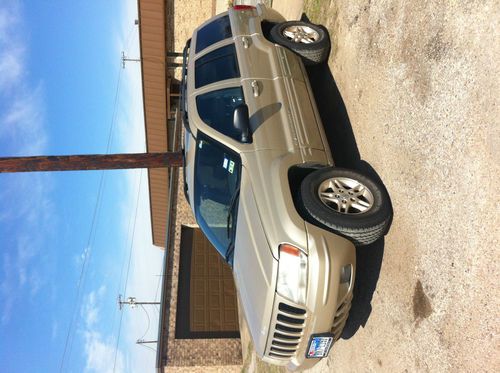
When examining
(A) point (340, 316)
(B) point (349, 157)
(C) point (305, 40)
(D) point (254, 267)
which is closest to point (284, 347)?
(A) point (340, 316)

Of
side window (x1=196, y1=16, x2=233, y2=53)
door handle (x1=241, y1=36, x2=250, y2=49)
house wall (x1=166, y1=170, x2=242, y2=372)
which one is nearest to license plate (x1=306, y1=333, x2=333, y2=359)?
door handle (x1=241, y1=36, x2=250, y2=49)

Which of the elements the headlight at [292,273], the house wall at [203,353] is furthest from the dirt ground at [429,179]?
the house wall at [203,353]

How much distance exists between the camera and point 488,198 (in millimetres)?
3162

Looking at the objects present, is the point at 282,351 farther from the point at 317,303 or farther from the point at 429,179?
the point at 429,179

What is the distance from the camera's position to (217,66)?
584 centimetres

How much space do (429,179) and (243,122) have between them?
76.4 inches

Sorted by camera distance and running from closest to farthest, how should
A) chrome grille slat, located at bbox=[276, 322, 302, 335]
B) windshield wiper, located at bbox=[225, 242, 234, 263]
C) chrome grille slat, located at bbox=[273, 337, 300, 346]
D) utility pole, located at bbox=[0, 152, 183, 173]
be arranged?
chrome grille slat, located at bbox=[276, 322, 302, 335] < chrome grille slat, located at bbox=[273, 337, 300, 346] < windshield wiper, located at bbox=[225, 242, 234, 263] < utility pole, located at bbox=[0, 152, 183, 173]

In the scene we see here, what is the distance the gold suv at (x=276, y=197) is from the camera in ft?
13.2

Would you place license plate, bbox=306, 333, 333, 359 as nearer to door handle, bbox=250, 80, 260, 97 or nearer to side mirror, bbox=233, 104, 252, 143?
side mirror, bbox=233, 104, 252, 143

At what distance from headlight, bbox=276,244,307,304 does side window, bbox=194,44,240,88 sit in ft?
8.63

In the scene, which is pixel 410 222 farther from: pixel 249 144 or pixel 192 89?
pixel 192 89

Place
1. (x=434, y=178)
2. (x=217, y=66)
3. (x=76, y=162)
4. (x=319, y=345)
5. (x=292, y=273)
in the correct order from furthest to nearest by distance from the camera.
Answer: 1. (x=76, y=162)
2. (x=217, y=66)
3. (x=319, y=345)
4. (x=292, y=273)
5. (x=434, y=178)

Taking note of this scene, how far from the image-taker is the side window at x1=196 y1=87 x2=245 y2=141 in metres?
5.06

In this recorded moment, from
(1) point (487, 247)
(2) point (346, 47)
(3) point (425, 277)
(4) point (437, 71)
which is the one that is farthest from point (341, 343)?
(2) point (346, 47)
